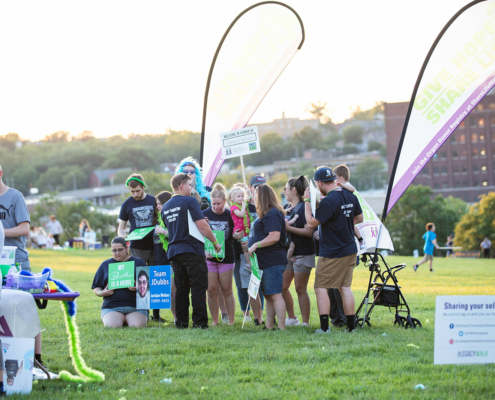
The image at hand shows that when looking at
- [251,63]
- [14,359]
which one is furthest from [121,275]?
[251,63]

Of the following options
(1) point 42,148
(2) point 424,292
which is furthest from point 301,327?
(1) point 42,148

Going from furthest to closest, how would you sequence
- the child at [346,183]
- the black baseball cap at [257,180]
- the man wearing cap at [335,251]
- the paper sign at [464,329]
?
the black baseball cap at [257,180] → the child at [346,183] → the man wearing cap at [335,251] → the paper sign at [464,329]

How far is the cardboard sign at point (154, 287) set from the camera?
26.1ft

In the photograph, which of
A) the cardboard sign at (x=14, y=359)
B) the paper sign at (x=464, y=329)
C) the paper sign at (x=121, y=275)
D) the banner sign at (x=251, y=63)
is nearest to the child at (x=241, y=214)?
the paper sign at (x=121, y=275)

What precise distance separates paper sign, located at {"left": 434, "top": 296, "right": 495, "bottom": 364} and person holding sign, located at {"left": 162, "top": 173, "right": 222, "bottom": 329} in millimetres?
3532

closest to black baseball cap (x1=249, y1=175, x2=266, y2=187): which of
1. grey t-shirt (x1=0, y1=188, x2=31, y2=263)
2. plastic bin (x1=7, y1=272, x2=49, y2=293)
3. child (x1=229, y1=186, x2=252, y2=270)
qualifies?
child (x1=229, y1=186, x2=252, y2=270)

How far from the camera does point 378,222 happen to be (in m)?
8.12

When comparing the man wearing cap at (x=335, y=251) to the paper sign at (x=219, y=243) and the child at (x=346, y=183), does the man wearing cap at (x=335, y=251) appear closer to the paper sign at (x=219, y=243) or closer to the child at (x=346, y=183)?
the child at (x=346, y=183)

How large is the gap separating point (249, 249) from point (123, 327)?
2057 mm

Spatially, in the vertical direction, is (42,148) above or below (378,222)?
above

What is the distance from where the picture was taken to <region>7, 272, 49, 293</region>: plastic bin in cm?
513

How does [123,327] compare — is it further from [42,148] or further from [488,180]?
[42,148]

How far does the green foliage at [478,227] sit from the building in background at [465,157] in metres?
49.1

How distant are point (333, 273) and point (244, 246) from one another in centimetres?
148
